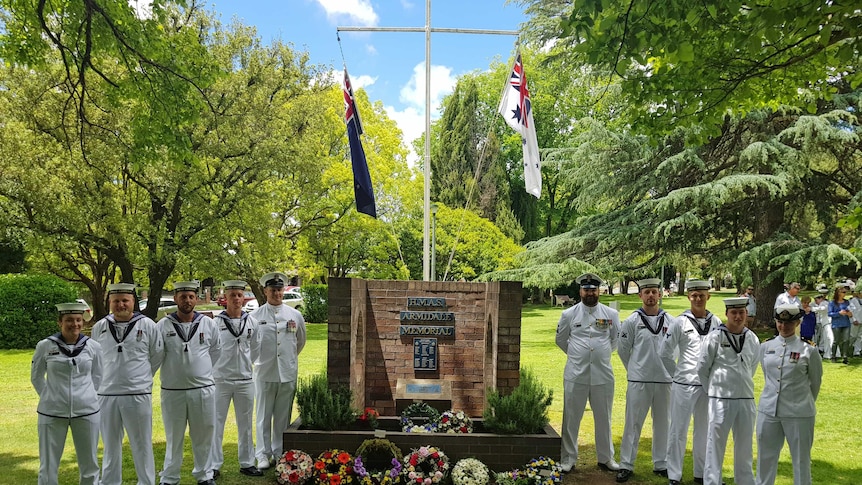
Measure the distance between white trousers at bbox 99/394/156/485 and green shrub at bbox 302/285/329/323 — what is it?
832 inches

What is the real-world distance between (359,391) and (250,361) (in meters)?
1.31

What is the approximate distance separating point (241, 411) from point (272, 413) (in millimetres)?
353

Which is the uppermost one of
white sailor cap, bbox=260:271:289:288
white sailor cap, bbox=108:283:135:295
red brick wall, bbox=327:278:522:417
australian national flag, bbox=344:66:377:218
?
australian national flag, bbox=344:66:377:218

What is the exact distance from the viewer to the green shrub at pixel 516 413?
20.9ft

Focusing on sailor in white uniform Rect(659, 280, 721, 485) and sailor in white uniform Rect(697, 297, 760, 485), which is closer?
sailor in white uniform Rect(697, 297, 760, 485)

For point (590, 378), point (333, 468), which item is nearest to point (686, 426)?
point (590, 378)

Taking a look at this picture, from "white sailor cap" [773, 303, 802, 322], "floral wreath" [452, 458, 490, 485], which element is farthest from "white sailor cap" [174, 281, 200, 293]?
"white sailor cap" [773, 303, 802, 322]

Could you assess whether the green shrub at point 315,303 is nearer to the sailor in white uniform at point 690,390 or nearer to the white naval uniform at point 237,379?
the white naval uniform at point 237,379

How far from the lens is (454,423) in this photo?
6582 millimetres

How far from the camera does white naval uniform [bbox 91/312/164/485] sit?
18.5 ft

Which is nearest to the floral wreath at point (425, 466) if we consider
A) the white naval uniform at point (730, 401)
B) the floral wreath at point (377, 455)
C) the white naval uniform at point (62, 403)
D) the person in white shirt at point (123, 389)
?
the floral wreath at point (377, 455)

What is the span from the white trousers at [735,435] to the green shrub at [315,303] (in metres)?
22.1

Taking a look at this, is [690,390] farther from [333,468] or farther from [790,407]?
[333,468]

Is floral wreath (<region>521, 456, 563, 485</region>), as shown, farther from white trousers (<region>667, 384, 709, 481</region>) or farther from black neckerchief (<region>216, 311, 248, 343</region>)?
black neckerchief (<region>216, 311, 248, 343</region>)
